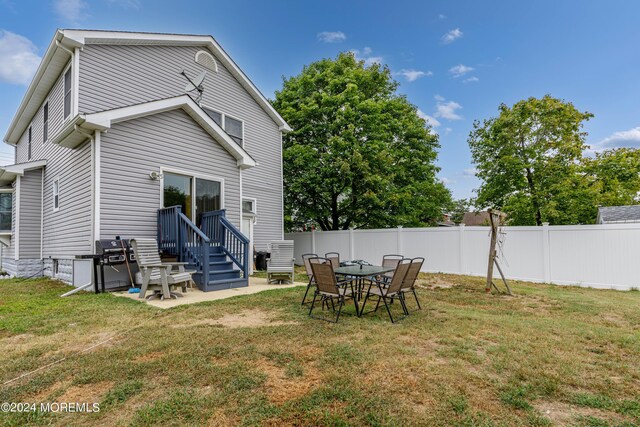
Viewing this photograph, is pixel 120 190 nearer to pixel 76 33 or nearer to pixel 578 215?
pixel 76 33

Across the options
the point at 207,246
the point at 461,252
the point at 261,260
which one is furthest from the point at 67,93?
the point at 461,252

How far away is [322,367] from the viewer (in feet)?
10.3

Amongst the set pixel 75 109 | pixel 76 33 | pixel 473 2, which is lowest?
pixel 75 109

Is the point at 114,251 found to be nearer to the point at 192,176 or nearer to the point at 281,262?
the point at 192,176

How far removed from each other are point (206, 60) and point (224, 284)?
27.2ft

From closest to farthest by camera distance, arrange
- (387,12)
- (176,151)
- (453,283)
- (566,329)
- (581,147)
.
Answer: (566,329) → (176,151) → (453,283) → (581,147) → (387,12)

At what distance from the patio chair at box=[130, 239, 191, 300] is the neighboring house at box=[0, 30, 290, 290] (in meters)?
0.65

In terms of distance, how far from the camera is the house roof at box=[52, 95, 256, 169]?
6.87 m

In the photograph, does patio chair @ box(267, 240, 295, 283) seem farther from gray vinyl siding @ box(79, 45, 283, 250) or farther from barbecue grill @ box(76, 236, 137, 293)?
gray vinyl siding @ box(79, 45, 283, 250)

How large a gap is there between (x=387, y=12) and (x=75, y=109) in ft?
39.5

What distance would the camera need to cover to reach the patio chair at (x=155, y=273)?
632cm

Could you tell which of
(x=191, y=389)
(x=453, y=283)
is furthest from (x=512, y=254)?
(x=191, y=389)

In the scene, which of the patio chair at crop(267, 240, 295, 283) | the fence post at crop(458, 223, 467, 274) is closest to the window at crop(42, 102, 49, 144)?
the patio chair at crop(267, 240, 295, 283)

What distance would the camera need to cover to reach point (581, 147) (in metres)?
11.1
